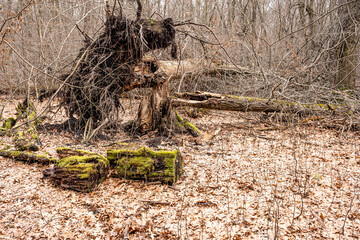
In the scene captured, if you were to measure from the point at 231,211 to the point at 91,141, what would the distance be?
3727 millimetres

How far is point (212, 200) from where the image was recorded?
3.73 metres

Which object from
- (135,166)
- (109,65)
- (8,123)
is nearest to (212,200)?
(135,166)

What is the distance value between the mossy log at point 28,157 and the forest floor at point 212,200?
0.37 feet

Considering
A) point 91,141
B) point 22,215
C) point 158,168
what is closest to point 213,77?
point 91,141

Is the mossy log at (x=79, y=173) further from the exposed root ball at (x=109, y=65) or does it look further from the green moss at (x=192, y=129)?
the green moss at (x=192, y=129)

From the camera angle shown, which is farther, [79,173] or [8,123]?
[8,123]

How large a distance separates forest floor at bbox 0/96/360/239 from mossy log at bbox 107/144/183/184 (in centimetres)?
13

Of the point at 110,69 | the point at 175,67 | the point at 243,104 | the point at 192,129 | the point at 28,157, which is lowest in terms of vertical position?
the point at 28,157

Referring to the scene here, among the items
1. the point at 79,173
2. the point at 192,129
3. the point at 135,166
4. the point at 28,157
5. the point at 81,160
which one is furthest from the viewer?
the point at 192,129

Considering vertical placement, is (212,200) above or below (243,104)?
below

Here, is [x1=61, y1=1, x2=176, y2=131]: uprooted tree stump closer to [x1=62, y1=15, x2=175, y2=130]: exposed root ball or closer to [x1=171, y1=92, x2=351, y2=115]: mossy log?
[x1=62, y1=15, x2=175, y2=130]: exposed root ball

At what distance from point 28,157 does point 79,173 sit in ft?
5.05

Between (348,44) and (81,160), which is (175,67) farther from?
(348,44)

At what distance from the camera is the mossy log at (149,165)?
4094mm
